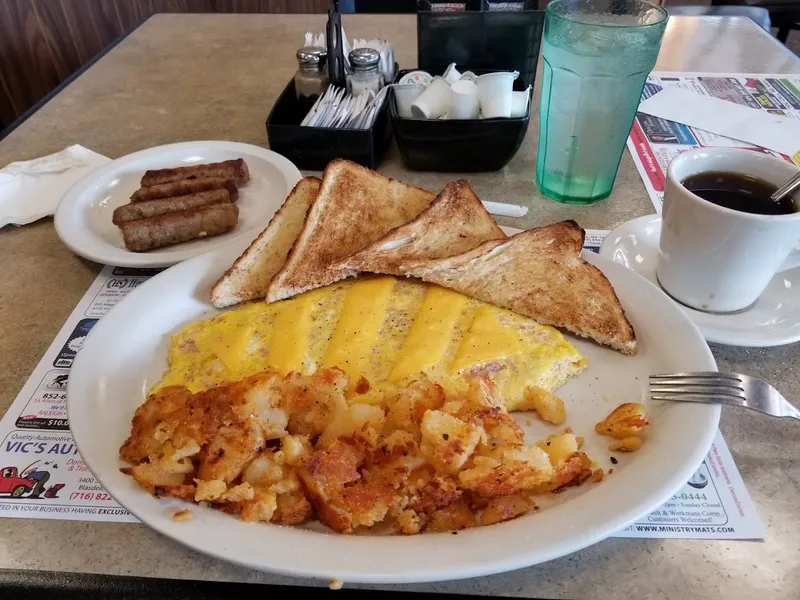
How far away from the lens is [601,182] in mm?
1879

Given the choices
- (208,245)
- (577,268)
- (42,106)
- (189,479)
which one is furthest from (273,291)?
(42,106)

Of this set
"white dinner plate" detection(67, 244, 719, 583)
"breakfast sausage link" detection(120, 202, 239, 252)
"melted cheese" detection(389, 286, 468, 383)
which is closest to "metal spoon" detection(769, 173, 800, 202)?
"white dinner plate" detection(67, 244, 719, 583)

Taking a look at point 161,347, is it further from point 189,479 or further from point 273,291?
point 189,479

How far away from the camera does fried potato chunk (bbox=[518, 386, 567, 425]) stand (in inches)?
44.0

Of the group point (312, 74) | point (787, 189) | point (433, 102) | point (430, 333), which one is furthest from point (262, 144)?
point (787, 189)

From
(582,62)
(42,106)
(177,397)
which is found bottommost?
(42,106)

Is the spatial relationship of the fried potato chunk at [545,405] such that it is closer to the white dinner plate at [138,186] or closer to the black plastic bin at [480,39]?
the white dinner plate at [138,186]

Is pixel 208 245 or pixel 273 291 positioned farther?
pixel 208 245

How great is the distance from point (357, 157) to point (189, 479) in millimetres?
1308

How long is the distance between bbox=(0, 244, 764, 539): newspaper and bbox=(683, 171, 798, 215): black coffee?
1.75 feet

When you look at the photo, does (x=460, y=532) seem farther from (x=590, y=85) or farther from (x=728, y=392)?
(x=590, y=85)

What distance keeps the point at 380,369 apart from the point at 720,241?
2.60ft

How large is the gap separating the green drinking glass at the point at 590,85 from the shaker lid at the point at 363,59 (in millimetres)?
632

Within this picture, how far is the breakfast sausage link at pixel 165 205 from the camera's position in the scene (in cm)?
171
